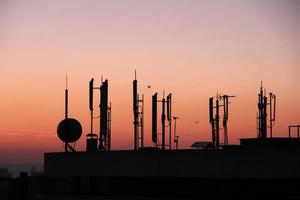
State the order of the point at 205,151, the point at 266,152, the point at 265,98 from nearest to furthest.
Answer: the point at 266,152
the point at 205,151
the point at 265,98

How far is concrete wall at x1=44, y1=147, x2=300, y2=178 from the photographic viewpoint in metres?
37.1

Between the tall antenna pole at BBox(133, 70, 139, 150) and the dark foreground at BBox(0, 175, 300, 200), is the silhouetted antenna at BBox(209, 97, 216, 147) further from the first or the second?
the dark foreground at BBox(0, 175, 300, 200)

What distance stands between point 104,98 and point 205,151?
14061 mm

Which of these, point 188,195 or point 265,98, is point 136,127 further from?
point 265,98

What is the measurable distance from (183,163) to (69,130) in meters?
13.9

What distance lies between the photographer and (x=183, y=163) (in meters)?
41.0

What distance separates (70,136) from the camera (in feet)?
169

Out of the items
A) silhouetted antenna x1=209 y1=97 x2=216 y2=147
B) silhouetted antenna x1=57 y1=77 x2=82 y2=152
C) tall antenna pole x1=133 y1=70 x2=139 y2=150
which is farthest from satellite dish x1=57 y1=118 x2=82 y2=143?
silhouetted antenna x1=209 y1=97 x2=216 y2=147

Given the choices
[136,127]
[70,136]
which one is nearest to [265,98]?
[136,127]

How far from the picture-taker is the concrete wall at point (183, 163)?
3709 cm

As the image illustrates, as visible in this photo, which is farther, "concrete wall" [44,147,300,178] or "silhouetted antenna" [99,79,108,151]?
"silhouetted antenna" [99,79,108,151]

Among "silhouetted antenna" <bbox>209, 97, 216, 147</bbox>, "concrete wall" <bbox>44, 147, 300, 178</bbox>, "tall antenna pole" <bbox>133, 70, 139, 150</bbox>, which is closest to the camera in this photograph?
"concrete wall" <bbox>44, 147, 300, 178</bbox>

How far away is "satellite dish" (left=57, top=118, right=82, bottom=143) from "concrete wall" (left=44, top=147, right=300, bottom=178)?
8.12 ft

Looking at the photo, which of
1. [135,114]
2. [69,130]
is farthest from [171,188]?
[69,130]
